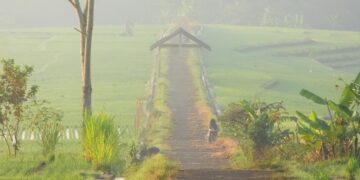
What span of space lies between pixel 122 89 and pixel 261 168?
3244 centimetres

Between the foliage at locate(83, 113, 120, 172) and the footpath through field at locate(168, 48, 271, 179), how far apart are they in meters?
1.58

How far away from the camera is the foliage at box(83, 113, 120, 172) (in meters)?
13.2

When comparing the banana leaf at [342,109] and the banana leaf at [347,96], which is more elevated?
the banana leaf at [347,96]

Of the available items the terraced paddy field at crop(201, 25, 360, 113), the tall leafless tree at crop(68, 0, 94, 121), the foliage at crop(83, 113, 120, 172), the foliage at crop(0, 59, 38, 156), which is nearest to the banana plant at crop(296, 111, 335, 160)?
the foliage at crop(83, 113, 120, 172)

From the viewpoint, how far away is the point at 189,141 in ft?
87.6

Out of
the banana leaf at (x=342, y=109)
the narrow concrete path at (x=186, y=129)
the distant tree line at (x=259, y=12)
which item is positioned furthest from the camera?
the distant tree line at (x=259, y=12)

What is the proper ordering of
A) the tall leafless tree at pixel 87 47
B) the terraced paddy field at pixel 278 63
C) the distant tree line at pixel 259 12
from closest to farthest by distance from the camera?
the tall leafless tree at pixel 87 47, the terraced paddy field at pixel 278 63, the distant tree line at pixel 259 12

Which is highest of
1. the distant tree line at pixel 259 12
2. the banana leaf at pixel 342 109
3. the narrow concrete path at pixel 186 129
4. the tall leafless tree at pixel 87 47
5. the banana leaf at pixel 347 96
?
the distant tree line at pixel 259 12

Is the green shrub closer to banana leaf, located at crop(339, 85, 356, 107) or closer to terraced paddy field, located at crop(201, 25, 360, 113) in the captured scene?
banana leaf, located at crop(339, 85, 356, 107)

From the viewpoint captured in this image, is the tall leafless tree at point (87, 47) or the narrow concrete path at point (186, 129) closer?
the tall leafless tree at point (87, 47)

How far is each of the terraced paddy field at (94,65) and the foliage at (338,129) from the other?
43.3 ft

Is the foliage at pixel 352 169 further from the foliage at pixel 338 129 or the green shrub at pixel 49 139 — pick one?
the green shrub at pixel 49 139

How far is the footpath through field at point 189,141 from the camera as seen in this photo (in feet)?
38.8

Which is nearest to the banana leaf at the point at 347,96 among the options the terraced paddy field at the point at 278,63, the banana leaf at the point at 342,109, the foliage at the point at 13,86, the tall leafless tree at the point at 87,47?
the banana leaf at the point at 342,109
